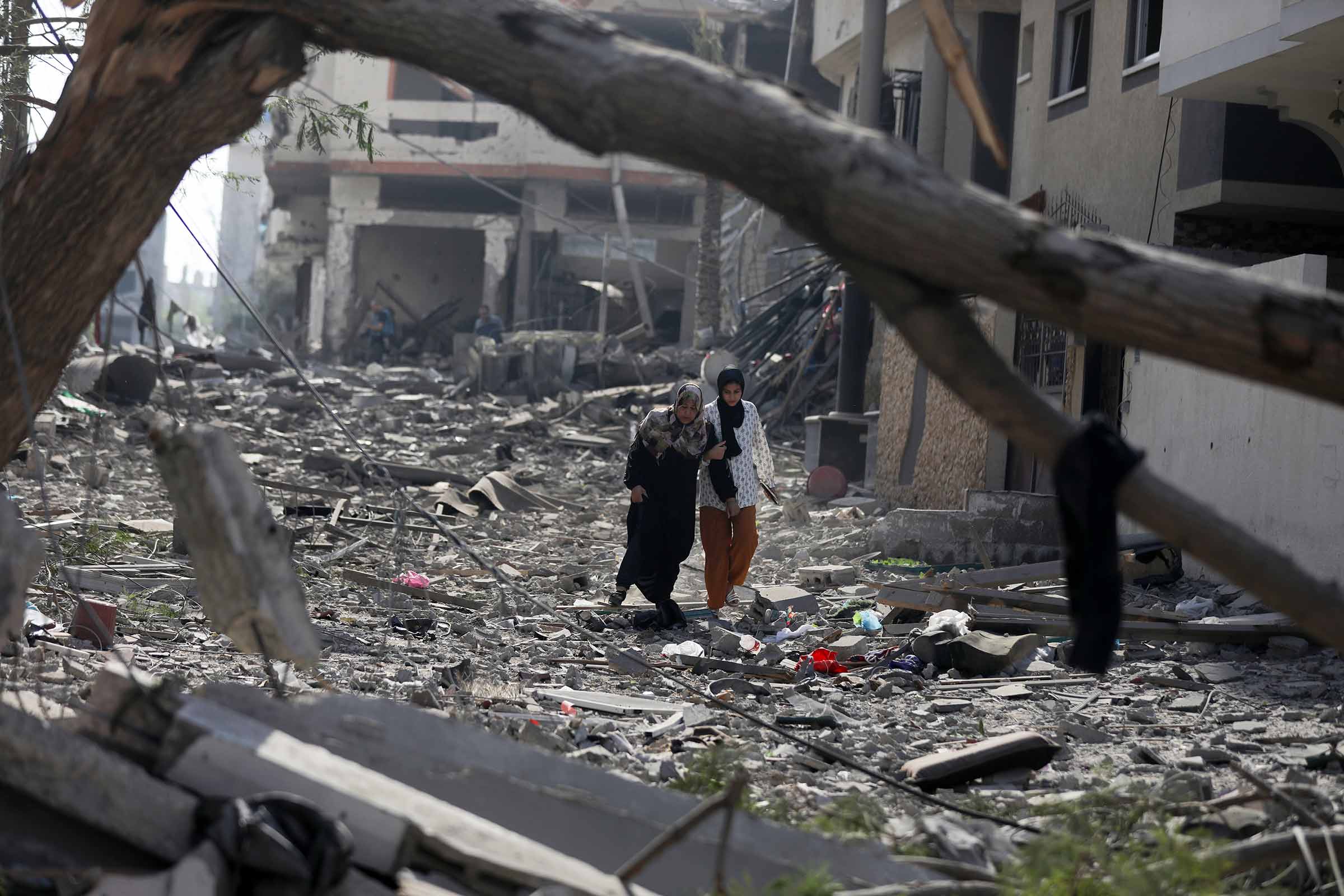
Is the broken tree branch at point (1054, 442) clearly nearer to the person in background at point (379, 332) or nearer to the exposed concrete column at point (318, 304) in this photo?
the person in background at point (379, 332)

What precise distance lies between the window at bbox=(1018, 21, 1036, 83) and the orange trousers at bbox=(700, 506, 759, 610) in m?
7.48

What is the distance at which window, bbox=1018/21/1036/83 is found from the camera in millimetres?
13617

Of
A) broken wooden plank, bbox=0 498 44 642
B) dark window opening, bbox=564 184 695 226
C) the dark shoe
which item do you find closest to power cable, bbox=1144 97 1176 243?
the dark shoe

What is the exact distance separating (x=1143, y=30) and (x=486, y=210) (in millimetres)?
20330

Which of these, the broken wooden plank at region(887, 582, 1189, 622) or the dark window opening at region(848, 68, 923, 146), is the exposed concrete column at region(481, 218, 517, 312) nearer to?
the dark window opening at region(848, 68, 923, 146)

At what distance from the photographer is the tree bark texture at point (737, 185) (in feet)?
9.23

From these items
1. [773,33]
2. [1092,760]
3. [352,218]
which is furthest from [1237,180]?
[352,218]

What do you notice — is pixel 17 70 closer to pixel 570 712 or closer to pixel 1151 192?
pixel 570 712

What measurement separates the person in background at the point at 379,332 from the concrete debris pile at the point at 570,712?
55.2ft

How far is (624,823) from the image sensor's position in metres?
3.11

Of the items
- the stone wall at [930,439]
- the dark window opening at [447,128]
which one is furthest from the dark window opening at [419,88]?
the stone wall at [930,439]

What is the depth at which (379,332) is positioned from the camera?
28641 millimetres

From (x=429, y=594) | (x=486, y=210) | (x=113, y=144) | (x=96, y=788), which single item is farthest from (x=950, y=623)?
(x=486, y=210)

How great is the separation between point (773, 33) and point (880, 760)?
23.6 m
